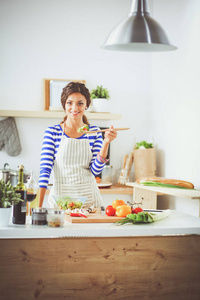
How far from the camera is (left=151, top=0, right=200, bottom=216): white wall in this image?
13.0ft

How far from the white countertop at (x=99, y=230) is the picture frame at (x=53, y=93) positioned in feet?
8.62

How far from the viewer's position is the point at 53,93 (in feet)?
16.1

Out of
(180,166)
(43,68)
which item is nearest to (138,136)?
(180,166)

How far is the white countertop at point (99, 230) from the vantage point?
7.08 feet

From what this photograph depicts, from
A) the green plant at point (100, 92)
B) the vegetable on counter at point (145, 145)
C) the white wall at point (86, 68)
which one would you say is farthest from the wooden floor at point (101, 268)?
the green plant at point (100, 92)

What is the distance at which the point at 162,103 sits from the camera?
4863 millimetres

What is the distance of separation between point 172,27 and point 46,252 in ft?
10.3

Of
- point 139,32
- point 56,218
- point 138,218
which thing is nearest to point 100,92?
point 139,32

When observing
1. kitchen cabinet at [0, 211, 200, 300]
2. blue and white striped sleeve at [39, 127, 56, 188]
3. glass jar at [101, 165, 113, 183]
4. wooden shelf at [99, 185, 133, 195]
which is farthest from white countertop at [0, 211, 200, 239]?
glass jar at [101, 165, 113, 183]

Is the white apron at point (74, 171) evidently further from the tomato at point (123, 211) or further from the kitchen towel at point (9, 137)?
the kitchen towel at point (9, 137)

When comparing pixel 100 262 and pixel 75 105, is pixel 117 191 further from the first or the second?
pixel 100 262

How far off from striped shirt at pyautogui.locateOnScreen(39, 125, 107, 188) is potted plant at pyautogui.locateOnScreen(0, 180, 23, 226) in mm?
891

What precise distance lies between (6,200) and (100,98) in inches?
Result: 112

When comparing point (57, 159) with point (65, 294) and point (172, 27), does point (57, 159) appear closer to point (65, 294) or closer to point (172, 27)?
point (65, 294)
